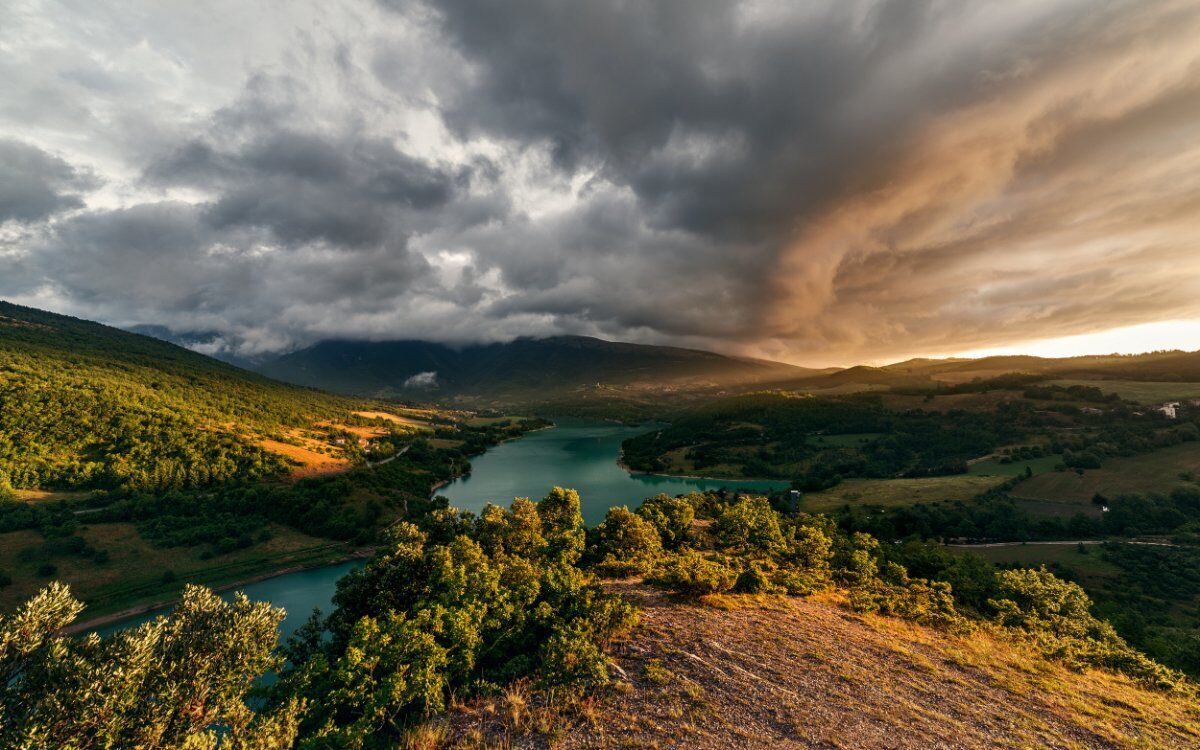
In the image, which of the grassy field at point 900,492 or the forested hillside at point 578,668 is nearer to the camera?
the forested hillside at point 578,668

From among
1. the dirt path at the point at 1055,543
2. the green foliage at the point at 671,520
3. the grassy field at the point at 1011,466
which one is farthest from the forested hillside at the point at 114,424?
the grassy field at the point at 1011,466

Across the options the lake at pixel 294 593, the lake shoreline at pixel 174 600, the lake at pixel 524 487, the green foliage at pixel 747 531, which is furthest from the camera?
the lake at pixel 524 487

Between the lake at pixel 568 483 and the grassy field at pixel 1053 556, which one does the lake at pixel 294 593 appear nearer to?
Result: the lake at pixel 568 483

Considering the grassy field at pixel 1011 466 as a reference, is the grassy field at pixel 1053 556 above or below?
below

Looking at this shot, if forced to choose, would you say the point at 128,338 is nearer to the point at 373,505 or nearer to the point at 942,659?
the point at 373,505

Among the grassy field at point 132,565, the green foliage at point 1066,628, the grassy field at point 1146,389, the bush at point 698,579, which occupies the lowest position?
the grassy field at point 132,565

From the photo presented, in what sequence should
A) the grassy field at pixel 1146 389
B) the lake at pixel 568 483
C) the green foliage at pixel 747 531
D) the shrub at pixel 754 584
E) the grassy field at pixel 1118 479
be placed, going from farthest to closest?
the grassy field at pixel 1146 389, the lake at pixel 568 483, the grassy field at pixel 1118 479, the green foliage at pixel 747 531, the shrub at pixel 754 584

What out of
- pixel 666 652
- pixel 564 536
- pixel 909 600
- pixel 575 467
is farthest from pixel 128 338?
pixel 909 600
